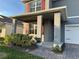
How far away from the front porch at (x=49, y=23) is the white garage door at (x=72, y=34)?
0.67 m

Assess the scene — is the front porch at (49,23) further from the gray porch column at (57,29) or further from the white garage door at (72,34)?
the white garage door at (72,34)

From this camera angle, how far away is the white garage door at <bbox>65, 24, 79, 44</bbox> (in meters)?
21.1

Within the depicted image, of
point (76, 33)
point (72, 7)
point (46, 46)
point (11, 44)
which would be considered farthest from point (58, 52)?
point (72, 7)

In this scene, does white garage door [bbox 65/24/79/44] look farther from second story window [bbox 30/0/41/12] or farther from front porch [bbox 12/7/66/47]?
second story window [bbox 30/0/41/12]

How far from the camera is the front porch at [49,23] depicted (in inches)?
658

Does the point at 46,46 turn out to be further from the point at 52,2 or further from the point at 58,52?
the point at 52,2

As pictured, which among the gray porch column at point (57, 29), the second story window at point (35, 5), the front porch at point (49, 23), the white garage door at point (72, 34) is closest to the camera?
the gray porch column at point (57, 29)

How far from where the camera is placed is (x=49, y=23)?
2102cm

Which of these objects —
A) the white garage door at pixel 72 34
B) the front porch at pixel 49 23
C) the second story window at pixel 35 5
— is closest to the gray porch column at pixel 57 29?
the front porch at pixel 49 23

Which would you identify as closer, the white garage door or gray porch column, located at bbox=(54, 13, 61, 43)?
gray porch column, located at bbox=(54, 13, 61, 43)

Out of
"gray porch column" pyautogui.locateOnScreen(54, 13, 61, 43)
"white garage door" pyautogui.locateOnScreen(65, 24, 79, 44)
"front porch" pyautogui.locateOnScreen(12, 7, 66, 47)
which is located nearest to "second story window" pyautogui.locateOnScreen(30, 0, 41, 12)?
"front porch" pyautogui.locateOnScreen(12, 7, 66, 47)

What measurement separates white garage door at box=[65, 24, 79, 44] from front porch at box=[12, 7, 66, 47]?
665mm

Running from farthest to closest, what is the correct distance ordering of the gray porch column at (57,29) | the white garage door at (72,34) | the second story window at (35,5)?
the second story window at (35,5) < the white garage door at (72,34) < the gray porch column at (57,29)

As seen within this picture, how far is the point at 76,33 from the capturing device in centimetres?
2112
